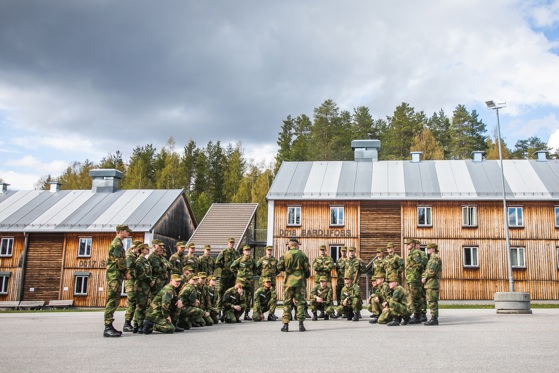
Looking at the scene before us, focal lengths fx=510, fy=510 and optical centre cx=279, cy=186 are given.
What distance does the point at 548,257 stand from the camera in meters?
31.5

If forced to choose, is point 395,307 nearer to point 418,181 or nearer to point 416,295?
point 416,295

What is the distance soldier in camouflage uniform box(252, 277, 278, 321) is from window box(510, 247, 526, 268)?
21350mm

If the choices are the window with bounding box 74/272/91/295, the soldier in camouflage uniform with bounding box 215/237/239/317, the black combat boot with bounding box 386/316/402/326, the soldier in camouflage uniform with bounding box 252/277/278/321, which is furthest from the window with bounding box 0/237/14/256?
the black combat boot with bounding box 386/316/402/326

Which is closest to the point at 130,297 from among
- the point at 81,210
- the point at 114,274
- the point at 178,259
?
the point at 114,274

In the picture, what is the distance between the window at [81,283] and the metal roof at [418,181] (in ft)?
44.7

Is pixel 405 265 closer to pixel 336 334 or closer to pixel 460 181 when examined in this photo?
pixel 336 334

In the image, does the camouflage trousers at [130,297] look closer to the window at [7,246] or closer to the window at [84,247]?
the window at [84,247]

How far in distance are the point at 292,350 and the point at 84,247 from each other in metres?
29.1

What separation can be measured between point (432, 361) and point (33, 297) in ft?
108

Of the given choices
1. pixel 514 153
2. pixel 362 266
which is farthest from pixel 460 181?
pixel 514 153

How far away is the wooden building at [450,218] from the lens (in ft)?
104

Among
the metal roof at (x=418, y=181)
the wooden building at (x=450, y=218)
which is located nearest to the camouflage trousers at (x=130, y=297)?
the wooden building at (x=450, y=218)

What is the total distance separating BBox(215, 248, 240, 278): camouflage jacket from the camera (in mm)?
16850

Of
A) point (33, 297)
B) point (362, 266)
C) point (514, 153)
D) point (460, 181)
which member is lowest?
point (33, 297)
